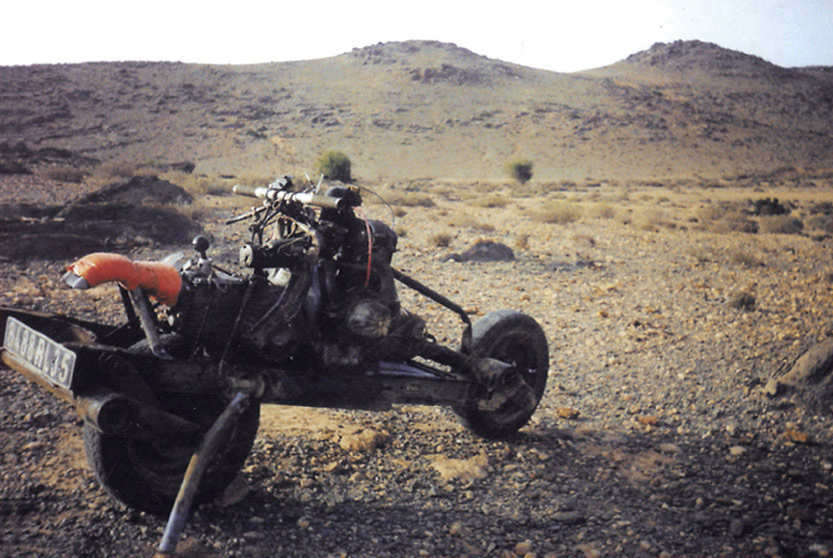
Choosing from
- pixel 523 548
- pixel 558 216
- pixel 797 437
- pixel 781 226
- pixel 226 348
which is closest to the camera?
pixel 226 348

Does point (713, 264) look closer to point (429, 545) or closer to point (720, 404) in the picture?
point (720, 404)

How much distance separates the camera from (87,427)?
332 cm

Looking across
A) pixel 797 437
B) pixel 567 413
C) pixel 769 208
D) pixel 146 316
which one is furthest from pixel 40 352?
pixel 769 208

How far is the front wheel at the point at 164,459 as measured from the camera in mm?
3287

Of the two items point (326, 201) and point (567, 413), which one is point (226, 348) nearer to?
point (326, 201)

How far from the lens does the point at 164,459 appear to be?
11.6ft

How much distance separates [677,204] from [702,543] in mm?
27580

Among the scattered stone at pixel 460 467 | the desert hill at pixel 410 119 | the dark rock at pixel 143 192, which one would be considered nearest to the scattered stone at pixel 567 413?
the scattered stone at pixel 460 467

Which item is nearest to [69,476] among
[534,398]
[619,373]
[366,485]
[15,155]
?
[366,485]

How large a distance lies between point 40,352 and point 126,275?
0.57 m

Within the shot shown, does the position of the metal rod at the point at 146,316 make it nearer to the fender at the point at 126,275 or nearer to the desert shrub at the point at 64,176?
the fender at the point at 126,275

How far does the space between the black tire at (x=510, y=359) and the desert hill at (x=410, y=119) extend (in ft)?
125

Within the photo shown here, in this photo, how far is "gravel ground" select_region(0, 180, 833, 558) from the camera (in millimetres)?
3557

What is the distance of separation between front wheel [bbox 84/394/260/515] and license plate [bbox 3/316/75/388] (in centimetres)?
41
